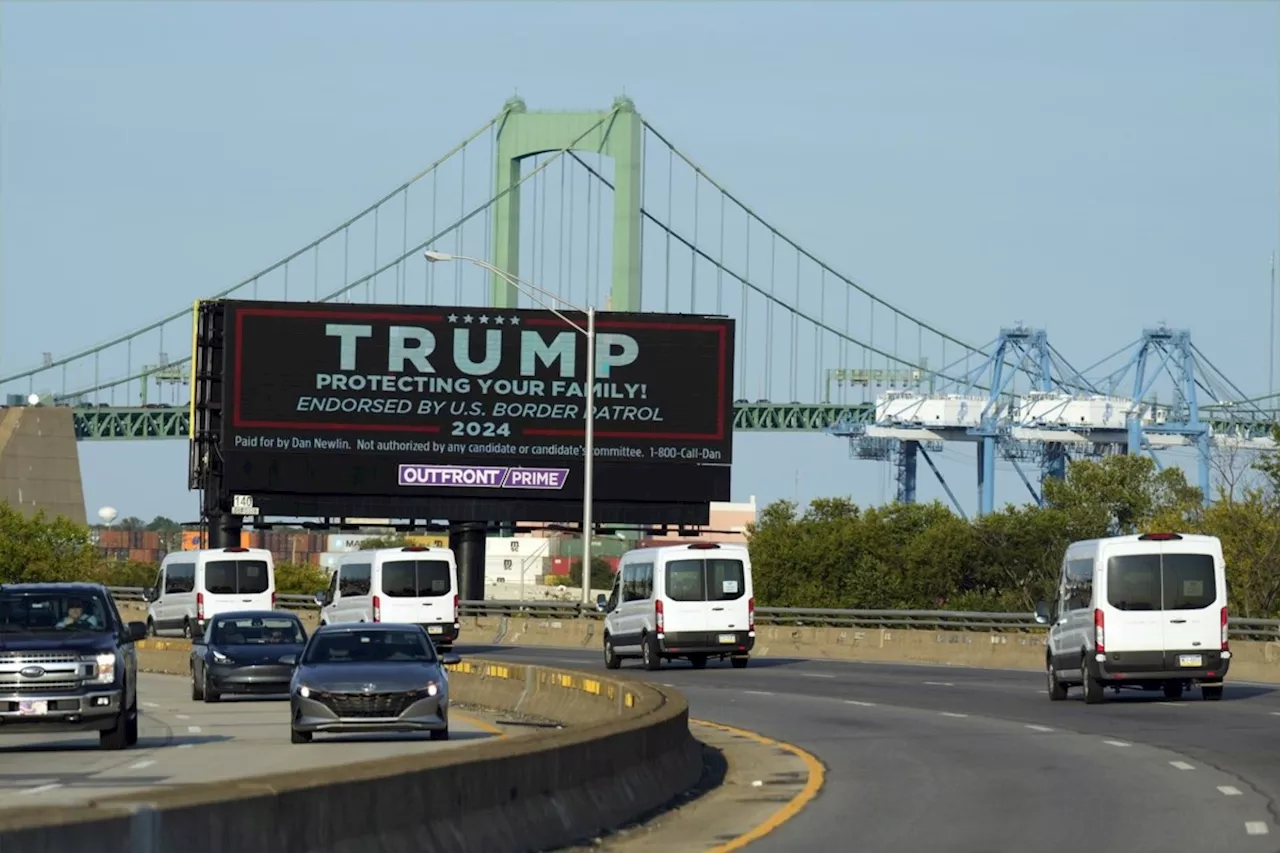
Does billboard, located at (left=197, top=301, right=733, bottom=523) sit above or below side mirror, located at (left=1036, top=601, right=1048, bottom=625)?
above

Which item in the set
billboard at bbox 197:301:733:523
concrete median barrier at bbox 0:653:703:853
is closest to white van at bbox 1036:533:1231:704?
concrete median barrier at bbox 0:653:703:853

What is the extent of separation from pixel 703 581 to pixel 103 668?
1818cm

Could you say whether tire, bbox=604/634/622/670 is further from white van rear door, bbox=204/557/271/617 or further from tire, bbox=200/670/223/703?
white van rear door, bbox=204/557/271/617

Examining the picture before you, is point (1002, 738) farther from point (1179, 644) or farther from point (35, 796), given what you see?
point (35, 796)

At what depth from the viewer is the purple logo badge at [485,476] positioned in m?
64.8

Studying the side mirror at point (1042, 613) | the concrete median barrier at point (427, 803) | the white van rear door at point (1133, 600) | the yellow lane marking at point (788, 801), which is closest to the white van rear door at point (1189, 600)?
the white van rear door at point (1133, 600)

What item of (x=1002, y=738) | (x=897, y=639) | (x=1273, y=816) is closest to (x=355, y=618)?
(x=897, y=639)

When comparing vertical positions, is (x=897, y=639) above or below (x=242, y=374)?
below

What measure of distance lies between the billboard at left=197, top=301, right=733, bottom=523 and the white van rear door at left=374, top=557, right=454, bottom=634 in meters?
18.9

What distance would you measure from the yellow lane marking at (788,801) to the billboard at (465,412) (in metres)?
38.4

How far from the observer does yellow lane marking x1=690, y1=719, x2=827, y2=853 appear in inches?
592

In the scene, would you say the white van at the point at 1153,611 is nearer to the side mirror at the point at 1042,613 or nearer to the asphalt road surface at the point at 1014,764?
the asphalt road surface at the point at 1014,764

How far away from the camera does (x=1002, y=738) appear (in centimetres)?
2419

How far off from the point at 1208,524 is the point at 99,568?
100 meters
